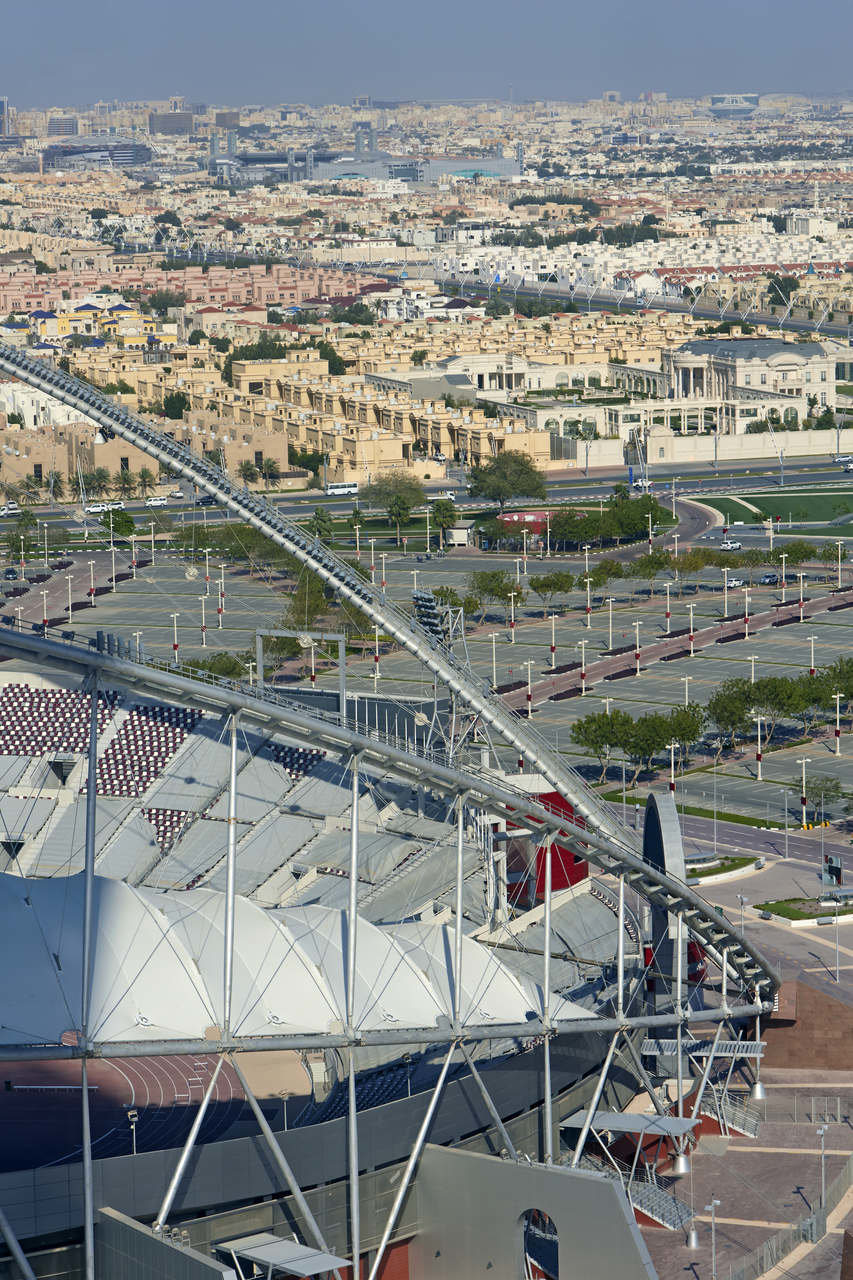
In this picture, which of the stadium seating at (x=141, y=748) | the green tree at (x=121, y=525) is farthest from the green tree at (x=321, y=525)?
the stadium seating at (x=141, y=748)

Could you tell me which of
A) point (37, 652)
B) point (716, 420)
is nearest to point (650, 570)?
point (716, 420)

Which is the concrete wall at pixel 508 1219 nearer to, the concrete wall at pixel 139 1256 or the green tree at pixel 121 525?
the concrete wall at pixel 139 1256

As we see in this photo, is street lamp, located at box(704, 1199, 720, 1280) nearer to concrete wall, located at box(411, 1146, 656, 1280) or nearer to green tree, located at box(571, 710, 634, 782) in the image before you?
concrete wall, located at box(411, 1146, 656, 1280)

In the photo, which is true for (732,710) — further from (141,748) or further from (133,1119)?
(133,1119)

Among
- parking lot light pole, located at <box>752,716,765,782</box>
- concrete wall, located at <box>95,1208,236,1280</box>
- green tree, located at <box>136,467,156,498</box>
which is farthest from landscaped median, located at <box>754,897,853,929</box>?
green tree, located at <box>136,467,156,498</box>

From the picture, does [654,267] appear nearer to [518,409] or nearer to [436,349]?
[436,349]

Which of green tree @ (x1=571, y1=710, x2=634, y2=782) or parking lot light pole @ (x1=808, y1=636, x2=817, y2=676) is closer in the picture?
green tree @ (x1=571, y1=710, x2=634, y2=782)

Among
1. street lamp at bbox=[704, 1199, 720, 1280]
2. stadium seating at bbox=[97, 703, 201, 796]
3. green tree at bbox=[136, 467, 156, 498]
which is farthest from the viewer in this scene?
green tree at bbox=[136, 467, 156, 498]
